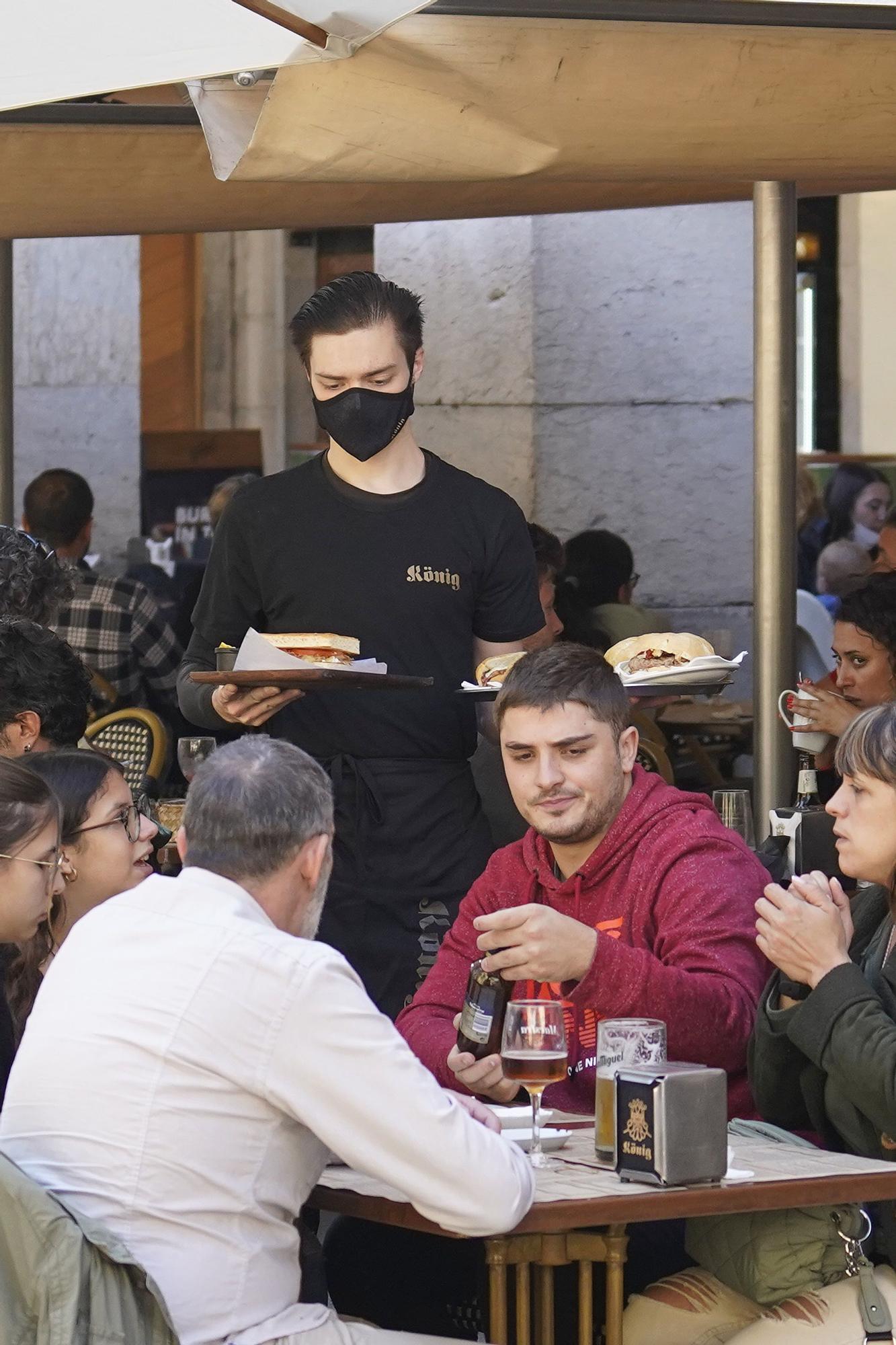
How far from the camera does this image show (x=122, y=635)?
21.0 feet

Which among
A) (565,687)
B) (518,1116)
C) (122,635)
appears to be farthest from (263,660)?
(122,635)

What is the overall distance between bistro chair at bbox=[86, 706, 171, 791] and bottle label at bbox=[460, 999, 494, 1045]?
2.55 m

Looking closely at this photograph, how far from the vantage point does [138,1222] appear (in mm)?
2578

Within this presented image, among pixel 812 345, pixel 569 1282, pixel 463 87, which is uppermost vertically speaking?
pixel 812 345

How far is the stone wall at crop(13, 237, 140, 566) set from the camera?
10188 mm

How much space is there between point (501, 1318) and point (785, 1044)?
70cm

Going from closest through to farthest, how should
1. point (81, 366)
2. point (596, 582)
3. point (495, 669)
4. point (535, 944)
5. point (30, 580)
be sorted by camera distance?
1. point (535, 944)
2. point (495, 669)
3. point (30, 580)
4. point (596, 582)
5. point (81, 366)

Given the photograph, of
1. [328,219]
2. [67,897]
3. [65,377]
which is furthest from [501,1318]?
[65,377]

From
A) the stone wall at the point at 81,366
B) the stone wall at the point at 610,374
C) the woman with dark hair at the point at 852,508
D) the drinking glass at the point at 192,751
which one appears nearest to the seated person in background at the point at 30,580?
the drinking glass at the point at 192,751

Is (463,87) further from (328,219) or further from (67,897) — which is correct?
(67,897)

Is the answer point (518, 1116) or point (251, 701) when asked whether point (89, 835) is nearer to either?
point (251, 701)

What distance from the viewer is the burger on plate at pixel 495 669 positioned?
4.03 m

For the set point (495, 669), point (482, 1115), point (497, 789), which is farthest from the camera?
point (497, 789)

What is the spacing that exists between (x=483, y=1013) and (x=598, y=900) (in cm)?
45
